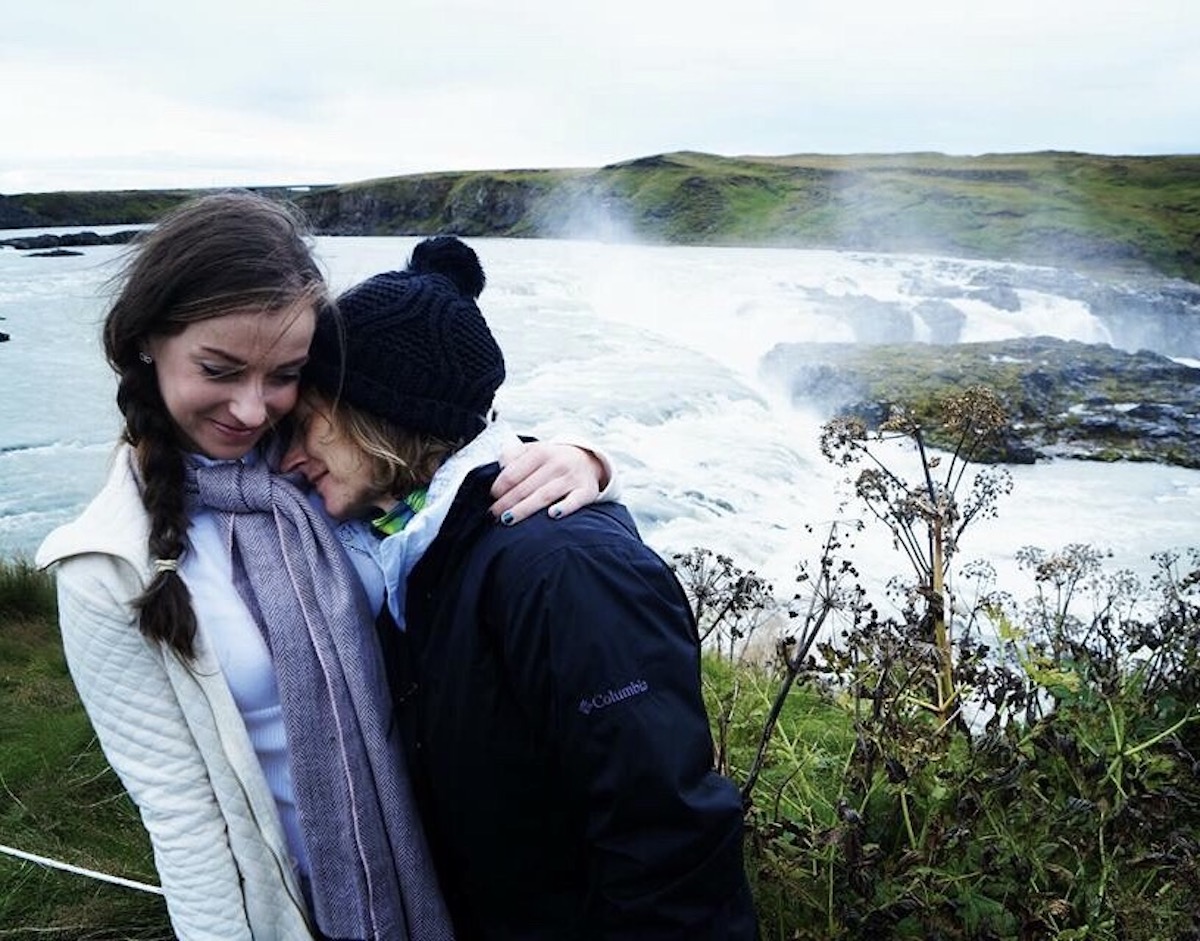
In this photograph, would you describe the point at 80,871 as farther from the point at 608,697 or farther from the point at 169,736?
the point at 608,697

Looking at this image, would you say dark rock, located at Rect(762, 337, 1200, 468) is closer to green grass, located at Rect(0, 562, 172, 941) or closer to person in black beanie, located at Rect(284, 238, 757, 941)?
green grass, located at Rect(0, 562, 172, 941)

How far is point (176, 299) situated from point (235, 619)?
0.63m

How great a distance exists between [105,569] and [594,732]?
96cm

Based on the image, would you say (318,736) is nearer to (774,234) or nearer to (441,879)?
(441,879)

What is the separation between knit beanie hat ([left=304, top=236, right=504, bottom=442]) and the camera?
2.01m

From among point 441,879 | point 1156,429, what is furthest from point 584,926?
point 1156,429

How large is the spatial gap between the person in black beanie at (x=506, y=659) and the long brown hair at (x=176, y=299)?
0.16 m

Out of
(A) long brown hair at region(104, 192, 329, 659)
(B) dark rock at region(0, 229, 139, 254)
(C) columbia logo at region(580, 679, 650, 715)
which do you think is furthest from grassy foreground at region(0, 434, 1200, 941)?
(B) dark rock at region(0, 229, 139, 254)

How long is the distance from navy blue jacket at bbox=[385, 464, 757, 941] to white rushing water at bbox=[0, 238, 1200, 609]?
0.93 meters

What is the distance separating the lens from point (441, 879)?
2.22 metres

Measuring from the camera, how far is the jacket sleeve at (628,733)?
1673mm

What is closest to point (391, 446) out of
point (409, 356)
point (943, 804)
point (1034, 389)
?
point (409, 356)

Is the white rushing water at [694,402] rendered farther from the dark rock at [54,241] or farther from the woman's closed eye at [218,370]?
the dark rock at [54,241]

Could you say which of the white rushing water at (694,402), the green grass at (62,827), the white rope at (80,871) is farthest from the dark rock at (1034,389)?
the white rope at (80,871)
